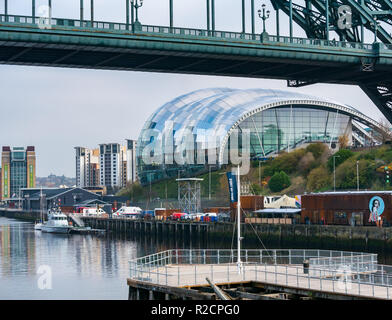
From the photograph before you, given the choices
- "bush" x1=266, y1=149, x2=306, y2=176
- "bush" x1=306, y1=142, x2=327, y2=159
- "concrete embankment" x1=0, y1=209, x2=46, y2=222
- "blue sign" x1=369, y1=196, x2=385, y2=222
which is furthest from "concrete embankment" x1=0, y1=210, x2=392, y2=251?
"concrete embankment" x1=0, y1=209, x2=46, y2=222

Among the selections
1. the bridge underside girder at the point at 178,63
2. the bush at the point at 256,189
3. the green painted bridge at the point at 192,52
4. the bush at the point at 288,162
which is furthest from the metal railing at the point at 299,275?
the bush at the point at 288,162

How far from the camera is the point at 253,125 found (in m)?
124

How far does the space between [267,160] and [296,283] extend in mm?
83951

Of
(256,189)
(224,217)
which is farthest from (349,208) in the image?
(256,189)

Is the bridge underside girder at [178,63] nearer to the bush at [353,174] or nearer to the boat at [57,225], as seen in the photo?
the bush at [353,174]

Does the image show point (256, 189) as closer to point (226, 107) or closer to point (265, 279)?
point (226, 107)

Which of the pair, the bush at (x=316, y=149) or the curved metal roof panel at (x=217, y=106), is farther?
the curved metal roof panel at (x=217, y=106)

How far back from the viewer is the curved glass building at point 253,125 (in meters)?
123

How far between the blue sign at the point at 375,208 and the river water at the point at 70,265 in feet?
21.9

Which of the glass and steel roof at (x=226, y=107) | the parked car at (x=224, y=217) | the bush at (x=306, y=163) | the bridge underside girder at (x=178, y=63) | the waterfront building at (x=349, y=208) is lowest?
the parked car at (x=224, y=217)

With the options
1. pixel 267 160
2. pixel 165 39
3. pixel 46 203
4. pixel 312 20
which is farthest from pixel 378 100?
pixel 46 203

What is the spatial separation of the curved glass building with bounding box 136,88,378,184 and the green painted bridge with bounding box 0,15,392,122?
200ft

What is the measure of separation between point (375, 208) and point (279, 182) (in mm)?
36279
